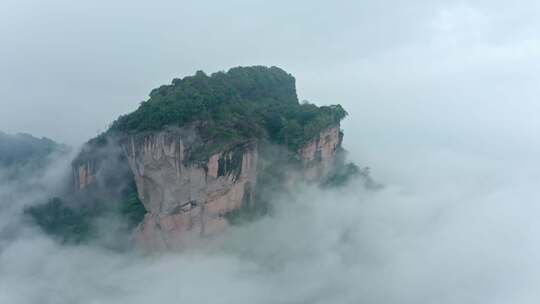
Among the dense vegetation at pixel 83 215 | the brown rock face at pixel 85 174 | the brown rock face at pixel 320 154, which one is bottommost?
the dense vegetation at pixel 83 215

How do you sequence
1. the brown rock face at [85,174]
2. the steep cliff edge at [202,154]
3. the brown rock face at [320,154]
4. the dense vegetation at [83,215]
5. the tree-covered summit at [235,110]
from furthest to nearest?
the brown rock face at [85,174], the brown rock face at [320,154], the dense vegetation at [83,215], the tree-covered summit at [235,110], the steep cliff edge at [202,154]

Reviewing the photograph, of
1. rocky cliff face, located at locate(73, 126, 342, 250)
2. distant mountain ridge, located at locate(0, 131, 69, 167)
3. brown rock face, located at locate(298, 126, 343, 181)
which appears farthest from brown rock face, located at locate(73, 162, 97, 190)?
brown rock face, located at locate(298, 126, 343, 181)

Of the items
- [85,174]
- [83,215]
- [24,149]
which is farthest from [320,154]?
[24,149]

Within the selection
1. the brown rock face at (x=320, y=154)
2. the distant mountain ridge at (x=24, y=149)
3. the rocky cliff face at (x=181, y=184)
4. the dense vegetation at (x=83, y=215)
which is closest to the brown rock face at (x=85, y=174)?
the dense vegetation at (x=83, y=215)

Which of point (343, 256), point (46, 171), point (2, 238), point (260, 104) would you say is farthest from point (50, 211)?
point (343, 256)

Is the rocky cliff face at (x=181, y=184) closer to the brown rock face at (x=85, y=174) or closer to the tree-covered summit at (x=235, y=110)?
the tree-covered summit at (x=235, y=110)

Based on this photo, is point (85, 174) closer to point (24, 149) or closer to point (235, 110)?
point (235, 110)

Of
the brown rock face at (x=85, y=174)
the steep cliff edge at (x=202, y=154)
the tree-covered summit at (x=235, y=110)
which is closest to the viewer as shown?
the steep cliff edge at (x=202, y=154)
